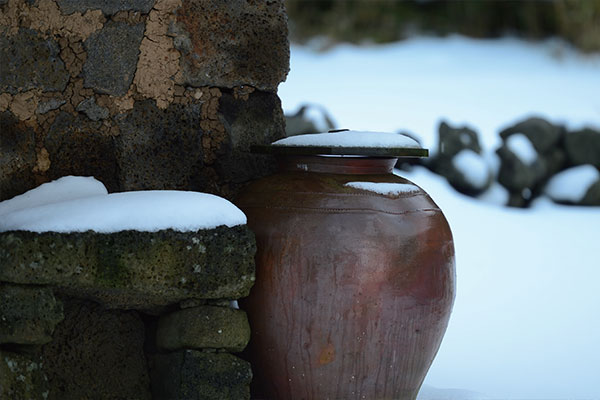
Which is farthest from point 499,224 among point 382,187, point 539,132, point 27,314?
point 27,314

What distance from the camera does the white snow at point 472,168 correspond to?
20.7 feet

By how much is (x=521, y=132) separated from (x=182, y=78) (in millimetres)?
4673

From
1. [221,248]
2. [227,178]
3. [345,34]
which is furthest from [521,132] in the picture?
[221,248]

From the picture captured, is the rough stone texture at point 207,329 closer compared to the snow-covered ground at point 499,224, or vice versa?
the rough stone texture at point 207,329

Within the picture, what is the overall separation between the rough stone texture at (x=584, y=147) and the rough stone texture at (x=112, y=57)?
4932mm

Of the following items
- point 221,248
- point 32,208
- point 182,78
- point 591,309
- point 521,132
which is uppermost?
point 182,78

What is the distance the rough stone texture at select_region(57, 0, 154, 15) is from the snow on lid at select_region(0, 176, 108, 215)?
0.50m

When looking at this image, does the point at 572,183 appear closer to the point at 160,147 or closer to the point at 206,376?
the point at 160,147

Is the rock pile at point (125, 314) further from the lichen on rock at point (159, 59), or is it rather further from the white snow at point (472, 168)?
the white snow at point (472, 168)

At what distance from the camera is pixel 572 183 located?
661 centimetres

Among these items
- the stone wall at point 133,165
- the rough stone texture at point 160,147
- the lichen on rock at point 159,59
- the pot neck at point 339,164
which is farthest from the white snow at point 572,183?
the lichen on rock at point 159,59

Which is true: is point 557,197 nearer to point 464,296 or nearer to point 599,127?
point 599,127

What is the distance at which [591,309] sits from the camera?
4387 millimetres

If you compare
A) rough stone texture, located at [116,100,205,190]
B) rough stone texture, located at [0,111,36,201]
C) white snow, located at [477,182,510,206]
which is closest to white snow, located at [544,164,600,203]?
white snow, located at [477,182,510,206]
